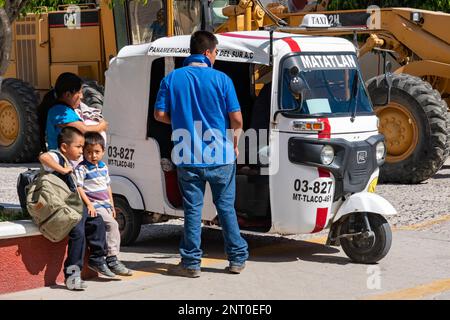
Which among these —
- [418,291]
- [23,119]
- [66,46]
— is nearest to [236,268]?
[418,291]

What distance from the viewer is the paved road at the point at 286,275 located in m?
6.99

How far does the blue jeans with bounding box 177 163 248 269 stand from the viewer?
7.43 metres

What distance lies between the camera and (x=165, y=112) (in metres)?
7.50

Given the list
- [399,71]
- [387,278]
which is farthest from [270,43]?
[399,71]

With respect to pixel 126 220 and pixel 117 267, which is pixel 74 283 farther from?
pixel 126 220

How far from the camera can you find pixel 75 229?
7.02 meters

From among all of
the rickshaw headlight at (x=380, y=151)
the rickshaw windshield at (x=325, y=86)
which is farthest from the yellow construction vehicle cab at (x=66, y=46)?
the rickshaw headlight at (x=380, y=151)

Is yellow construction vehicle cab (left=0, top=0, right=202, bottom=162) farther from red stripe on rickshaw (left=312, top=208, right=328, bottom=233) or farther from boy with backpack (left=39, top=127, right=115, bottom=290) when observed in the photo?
boy with backpack (left=39, top=127, right=115, bottom=290)

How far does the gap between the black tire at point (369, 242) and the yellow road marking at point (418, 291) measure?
2.04 feet

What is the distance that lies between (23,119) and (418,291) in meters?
10.2

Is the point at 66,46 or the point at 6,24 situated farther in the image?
the point at 66,46
